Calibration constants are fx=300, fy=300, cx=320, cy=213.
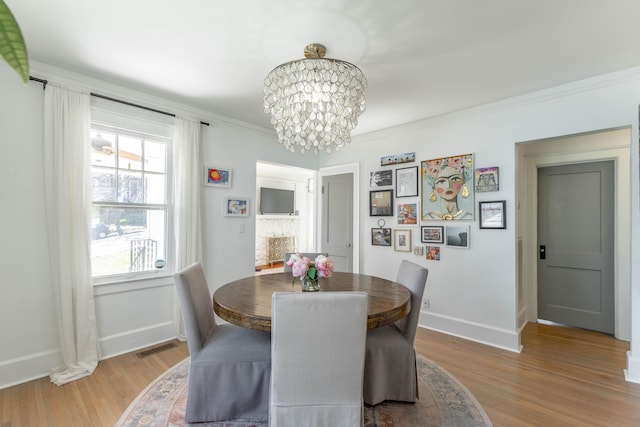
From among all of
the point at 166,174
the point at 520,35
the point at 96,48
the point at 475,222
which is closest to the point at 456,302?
the point at 475,222

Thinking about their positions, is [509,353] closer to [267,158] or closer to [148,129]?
[267,158]

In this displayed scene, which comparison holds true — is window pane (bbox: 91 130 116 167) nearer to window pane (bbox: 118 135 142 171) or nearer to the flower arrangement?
window pane (bbox: 118 135 142 171)

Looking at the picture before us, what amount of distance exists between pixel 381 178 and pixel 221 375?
2.99 m

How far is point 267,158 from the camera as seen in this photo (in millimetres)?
4051

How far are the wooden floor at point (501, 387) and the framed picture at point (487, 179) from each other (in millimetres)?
1619

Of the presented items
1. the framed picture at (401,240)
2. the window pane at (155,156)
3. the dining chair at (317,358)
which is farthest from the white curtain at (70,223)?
the framed picture at (401,240)

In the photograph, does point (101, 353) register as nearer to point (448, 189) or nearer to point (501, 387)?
point (501, 387)

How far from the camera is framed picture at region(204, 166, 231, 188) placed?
3.42 meters

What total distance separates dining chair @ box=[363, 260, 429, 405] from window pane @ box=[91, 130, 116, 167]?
276cm

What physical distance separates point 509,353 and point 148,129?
13.7 feet

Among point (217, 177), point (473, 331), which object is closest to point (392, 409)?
point (473, 331)

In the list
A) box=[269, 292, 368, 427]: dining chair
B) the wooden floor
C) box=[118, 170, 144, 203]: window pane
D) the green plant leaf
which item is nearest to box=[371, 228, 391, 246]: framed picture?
the wooden floor

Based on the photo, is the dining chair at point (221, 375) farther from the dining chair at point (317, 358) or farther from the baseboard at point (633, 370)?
the baseboard at point (633, 370)

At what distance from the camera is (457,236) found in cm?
333
